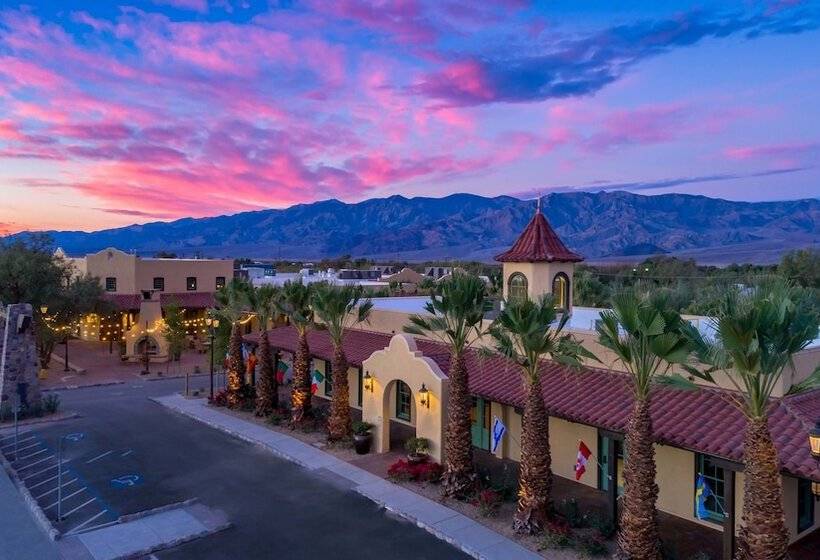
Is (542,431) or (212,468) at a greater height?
(542,431)

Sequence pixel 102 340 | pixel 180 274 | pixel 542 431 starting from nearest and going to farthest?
pixel 542 431 → pixel 102 340 → pixel 180 274

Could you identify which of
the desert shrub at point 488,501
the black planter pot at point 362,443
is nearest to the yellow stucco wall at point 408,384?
the black planter pot at point 362,443

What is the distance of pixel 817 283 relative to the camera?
57031mm

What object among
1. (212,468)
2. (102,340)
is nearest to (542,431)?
(212,468)

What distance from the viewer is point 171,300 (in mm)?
47625

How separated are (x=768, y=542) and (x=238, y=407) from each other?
22.2 m

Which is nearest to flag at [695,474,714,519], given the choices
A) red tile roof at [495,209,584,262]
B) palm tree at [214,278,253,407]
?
red tile roof at [495,209,584,262]

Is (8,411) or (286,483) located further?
(8,411)

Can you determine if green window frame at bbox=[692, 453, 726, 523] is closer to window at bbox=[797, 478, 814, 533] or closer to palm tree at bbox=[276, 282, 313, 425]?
window at bbox=[797, 478, 814, 533]

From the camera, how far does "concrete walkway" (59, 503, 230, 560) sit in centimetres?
1423

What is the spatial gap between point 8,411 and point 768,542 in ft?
92.1

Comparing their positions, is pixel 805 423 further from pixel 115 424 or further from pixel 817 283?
pixel 817 283

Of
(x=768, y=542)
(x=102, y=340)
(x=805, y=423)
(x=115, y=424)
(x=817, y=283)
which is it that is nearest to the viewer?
(x=768, y=542)

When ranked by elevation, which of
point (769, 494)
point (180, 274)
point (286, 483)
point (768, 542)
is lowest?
point (286, 483)
